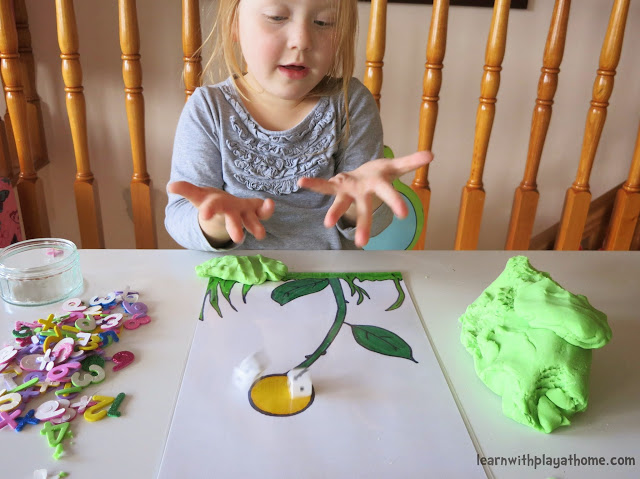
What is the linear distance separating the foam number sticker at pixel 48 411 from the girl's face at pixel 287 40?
0.49 meters

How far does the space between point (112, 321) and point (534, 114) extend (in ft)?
3.44

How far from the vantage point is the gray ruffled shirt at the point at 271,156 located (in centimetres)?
82

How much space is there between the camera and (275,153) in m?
0.83

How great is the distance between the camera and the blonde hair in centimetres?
72

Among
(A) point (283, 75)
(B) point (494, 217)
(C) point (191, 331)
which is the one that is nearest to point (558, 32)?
(B) point (494, 217)

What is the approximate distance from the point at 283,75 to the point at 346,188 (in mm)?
223

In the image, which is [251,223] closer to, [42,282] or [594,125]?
[42,282]

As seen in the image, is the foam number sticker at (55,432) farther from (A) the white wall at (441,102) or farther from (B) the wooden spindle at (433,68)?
(A) the white wall at (441,102)

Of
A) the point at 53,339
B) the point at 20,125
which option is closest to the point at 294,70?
the point at 53,339

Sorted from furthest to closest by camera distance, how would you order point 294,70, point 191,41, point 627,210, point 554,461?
point 627,210 < point 191,41 < point 294,70 < point 554,461

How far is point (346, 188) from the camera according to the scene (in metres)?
0.61

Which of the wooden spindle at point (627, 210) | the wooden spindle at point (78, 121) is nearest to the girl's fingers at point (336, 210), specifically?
the wooden spindle at point (78, 121)

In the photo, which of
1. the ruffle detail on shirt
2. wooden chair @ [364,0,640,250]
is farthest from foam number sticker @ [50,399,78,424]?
wooden chair @ [364,0,640,250]

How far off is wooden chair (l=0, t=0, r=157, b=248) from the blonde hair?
0.32 meters
